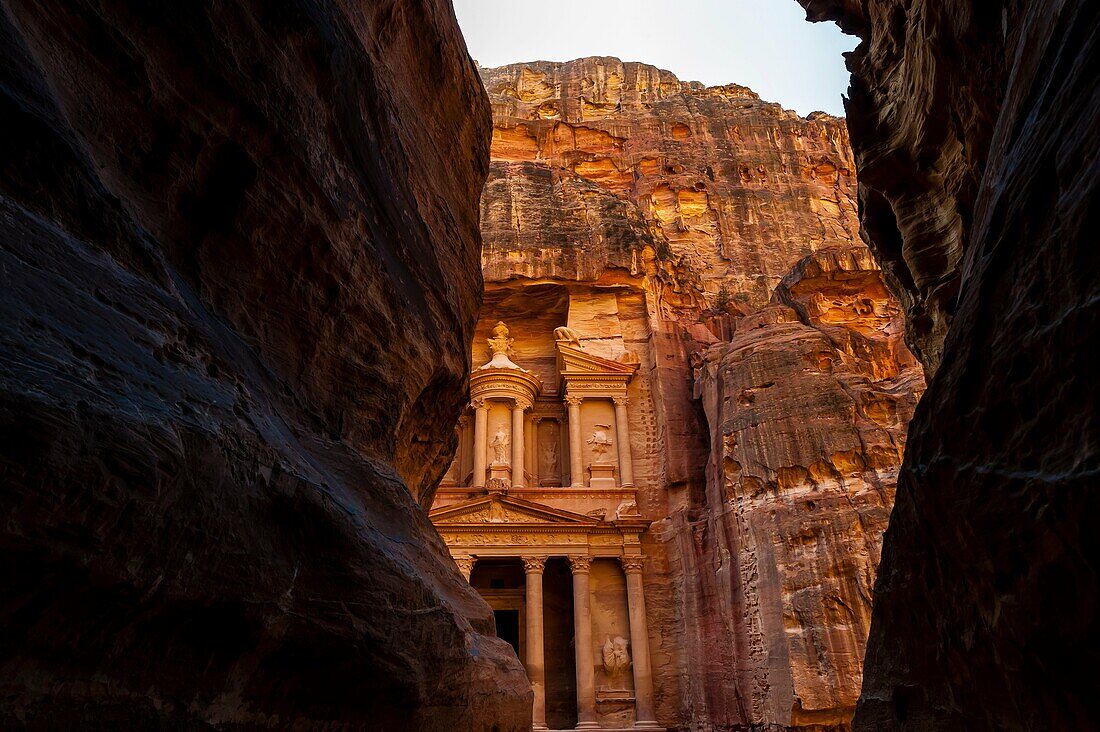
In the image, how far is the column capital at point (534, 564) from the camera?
21.8 metres

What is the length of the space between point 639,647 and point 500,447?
8166mm

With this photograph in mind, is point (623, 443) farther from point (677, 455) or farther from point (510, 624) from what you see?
point (510, 624)

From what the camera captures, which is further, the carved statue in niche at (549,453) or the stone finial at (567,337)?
the carved statue in niche at (549,453)

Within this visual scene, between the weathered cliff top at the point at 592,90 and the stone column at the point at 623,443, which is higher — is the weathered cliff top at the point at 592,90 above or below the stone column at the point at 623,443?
above

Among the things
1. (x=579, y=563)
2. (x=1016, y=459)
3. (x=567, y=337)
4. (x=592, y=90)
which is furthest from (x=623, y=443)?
(x=592, y=90)

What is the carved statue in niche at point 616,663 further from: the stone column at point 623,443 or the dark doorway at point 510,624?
the stone column at point 623,443

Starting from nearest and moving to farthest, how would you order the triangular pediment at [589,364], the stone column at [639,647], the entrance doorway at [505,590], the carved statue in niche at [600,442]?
the stone column at [639,647], the entrance doorway at [505,590], the carved statue in niche at [600,442], the triangular pediment at [589,364]

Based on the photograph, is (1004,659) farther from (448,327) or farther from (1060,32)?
(448,327)

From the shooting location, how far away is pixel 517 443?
2556 cm

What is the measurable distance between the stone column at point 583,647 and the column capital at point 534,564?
0.89 meters

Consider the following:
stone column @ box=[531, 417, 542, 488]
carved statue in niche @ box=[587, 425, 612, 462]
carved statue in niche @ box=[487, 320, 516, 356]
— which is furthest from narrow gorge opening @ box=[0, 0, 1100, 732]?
carved statue in niche @ box=[487, 320, 516, 356]

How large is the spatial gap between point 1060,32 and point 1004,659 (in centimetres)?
236

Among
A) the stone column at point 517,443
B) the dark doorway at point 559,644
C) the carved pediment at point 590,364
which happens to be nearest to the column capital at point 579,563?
the dark doorway at point 559,644

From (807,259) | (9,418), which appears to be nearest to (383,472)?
(9,418)
